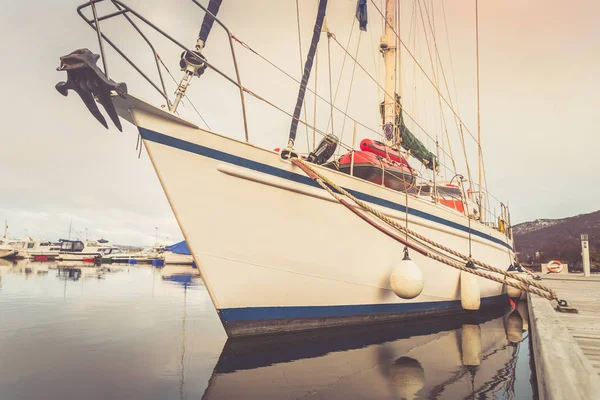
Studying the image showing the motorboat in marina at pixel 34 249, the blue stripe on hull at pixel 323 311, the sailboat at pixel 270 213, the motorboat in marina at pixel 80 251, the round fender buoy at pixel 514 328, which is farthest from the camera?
the motorboat in marina at pixel 34 249

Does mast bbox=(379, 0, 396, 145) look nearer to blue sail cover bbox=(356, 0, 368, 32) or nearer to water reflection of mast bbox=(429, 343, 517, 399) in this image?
blue sail cover bbox=(356, 0, 368, 32)

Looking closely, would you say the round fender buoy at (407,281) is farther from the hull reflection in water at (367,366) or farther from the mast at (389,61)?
the mast at (389,61)

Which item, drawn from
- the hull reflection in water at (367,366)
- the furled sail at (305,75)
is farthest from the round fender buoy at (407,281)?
the furled sail at (305,75)

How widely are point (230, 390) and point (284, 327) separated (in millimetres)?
2328

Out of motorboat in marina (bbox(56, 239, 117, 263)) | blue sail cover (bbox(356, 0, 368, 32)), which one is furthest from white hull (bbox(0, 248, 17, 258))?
blue sail cover (bbox(356, 0, 368, 32))

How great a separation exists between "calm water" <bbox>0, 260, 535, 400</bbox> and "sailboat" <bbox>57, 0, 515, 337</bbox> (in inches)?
22.4

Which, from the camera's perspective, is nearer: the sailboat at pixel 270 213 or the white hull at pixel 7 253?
the sailboat at pixel 270 213

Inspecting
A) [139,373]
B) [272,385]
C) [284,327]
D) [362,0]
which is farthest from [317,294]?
[362,0]

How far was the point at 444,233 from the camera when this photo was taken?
809cm

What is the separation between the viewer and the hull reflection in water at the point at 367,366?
350cm

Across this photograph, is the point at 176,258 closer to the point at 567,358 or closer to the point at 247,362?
the point at 247,362

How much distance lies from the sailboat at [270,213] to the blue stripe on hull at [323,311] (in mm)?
21

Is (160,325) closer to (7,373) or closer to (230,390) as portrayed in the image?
(7,373)

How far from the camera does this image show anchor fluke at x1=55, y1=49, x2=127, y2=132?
400 cm
